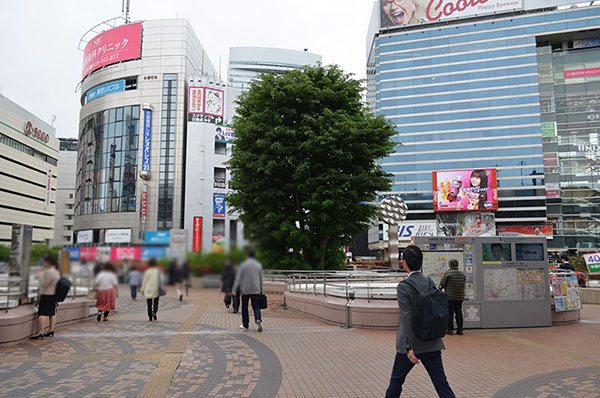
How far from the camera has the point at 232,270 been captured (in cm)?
292

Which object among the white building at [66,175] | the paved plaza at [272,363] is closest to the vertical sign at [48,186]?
the white building at [66,175]

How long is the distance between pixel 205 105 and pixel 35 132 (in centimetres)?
4875

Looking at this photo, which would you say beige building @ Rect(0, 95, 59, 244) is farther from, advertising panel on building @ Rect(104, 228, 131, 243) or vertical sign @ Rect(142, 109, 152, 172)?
advertising panel on building @ Rect(104, 228, 131, 243)

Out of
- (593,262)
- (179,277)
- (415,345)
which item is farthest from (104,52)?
(179,277)

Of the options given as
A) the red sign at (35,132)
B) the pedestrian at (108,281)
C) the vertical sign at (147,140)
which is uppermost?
the red sign at (35,132)

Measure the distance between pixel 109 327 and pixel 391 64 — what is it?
82.9 meters

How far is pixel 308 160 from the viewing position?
20.4m

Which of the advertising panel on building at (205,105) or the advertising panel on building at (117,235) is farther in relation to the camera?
the advertising panel on building at (205,105)

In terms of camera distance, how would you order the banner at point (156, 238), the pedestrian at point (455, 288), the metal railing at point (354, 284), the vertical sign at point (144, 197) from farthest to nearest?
the vertical sign at point (144, 197), the metal railing at point (354, 284), the pedestrian at point (455, 288), the banner at point (156, 238)

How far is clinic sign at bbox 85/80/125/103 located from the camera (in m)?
48.1

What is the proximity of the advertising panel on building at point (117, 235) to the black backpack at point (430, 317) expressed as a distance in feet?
9.61

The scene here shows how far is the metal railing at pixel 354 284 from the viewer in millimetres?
11820

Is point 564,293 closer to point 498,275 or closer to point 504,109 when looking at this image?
point 498,275

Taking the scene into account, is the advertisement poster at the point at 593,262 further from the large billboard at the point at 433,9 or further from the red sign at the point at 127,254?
the large billboard at the point at 433,9
